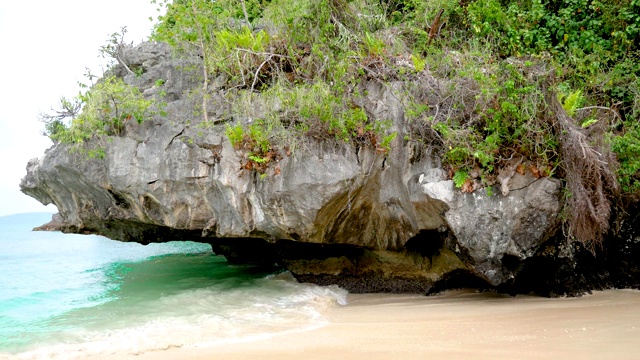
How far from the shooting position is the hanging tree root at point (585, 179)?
685cm

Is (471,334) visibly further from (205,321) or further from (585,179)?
(205,321)

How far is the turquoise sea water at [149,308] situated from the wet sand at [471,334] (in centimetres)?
63

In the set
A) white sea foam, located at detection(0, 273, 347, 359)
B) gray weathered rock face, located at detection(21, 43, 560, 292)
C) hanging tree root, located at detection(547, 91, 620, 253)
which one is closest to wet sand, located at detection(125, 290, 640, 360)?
white sea foam, located at detection(0, 273, 347, 359)

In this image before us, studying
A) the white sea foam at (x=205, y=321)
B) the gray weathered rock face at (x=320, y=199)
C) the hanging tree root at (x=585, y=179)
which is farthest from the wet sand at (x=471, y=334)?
the hanging tree root at (x=585, y=179)

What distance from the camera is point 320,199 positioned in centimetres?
799

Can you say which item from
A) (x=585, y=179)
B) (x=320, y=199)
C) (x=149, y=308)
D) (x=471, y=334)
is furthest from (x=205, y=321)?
(x=585, y=179)

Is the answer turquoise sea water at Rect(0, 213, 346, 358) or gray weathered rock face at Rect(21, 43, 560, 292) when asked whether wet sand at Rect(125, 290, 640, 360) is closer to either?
turquoise sea water at Rect(0, 213, 346, 358)

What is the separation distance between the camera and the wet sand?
16.7 feet

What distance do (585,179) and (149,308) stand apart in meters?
7.70

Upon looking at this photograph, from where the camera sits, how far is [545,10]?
9.27m

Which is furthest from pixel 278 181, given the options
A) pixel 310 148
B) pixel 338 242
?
pixel 338 242

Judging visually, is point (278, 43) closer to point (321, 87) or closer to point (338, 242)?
point (321, 87)

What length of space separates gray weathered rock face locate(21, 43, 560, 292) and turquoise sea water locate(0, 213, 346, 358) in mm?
1217

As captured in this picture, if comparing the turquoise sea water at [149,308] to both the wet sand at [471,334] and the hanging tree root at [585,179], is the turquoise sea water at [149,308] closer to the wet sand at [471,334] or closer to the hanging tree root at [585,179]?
the wet sand at [471,334]
